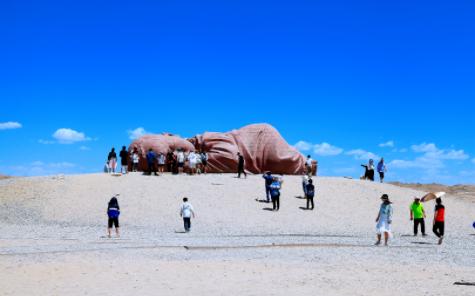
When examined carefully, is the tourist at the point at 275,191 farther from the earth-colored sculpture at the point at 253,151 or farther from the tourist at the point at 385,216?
the earth-colored sculpture at the point at 253,151

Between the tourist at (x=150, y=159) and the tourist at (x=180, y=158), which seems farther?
the tourist at (x=180, y=158)

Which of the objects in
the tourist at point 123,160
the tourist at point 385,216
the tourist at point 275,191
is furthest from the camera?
the tourist at point 123,160

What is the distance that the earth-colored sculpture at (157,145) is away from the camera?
36.6 metres

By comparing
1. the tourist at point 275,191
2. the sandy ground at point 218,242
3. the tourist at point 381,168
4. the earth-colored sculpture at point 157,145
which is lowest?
the sandy ground at point 218,242

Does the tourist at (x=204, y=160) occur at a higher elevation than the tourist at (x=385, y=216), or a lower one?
higher

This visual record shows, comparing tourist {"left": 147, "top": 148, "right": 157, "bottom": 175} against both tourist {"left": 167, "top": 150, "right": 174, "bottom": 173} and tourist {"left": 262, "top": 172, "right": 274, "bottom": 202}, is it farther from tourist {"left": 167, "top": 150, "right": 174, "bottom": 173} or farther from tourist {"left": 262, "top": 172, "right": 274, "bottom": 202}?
tourist {"left": 262, "top": 172, "right": 274, "bottom": 202}

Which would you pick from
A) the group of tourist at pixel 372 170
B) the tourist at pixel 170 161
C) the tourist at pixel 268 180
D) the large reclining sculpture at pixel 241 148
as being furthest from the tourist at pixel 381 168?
the tourist at pixel 170 161

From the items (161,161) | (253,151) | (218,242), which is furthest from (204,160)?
(218,242)

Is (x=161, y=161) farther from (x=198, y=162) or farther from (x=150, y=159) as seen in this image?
(x=198, y=162)

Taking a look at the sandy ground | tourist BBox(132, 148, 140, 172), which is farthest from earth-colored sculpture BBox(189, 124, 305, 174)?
tourist BBox(132, 148, 140, 172)

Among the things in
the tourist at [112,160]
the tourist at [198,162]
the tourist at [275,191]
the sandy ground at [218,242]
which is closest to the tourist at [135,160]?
the tourist at [112,160]

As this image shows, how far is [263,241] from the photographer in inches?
763

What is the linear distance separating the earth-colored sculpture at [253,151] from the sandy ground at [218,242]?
3.84 m

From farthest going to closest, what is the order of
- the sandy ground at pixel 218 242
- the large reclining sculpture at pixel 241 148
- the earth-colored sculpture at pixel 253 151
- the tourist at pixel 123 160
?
the earth-colored sculpture at pixel 253 151, the large reclining sculpture at pixel 241 148, the tourist at pixel 123 160, the sandy ground at pixel 218 242
